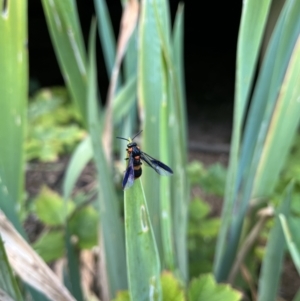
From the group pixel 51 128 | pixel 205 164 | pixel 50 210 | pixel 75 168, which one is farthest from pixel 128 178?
pixel 205 164

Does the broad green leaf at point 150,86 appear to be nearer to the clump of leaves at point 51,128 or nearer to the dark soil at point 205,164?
the dark soil at point 205,164

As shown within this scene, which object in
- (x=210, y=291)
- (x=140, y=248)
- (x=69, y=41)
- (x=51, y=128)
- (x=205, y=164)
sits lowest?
(x=205, y=164)

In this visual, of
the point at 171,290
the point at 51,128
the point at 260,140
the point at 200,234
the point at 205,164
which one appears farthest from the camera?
the point at 205,164

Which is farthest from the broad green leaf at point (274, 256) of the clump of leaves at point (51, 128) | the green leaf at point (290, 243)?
the clump of leaves at point (51, 128)

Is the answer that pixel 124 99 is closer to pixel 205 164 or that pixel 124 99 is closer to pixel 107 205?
pixel 107 205

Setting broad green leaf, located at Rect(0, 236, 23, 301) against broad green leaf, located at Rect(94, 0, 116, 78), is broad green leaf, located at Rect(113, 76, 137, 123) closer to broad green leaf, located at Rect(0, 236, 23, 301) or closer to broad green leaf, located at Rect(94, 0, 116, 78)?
broad green leaf, located at Rect(94, 0, 116, 78)

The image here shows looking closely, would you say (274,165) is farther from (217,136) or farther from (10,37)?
(217,136)

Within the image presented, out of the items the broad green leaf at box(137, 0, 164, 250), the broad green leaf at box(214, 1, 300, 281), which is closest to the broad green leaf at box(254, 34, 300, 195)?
the broad green leaf at box(214, 1, 300, 281)
